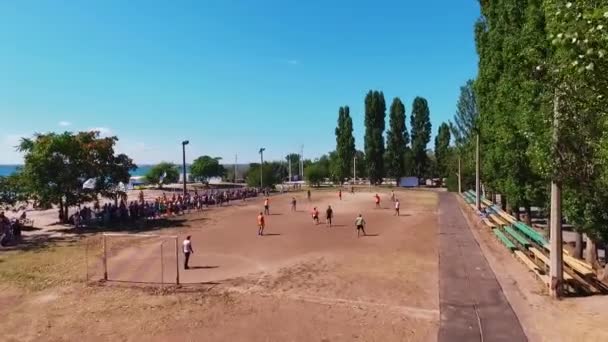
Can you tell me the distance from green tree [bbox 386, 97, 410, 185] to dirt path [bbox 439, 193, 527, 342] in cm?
6757

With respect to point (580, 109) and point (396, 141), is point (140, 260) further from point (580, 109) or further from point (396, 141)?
point (396, 141)

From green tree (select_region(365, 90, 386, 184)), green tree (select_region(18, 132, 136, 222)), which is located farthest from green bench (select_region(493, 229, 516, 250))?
green tree (select_region(365, 90, 386, 184))

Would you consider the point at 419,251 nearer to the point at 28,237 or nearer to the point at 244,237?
the point at 244,237

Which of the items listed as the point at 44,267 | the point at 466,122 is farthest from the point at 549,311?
the point at 466,122

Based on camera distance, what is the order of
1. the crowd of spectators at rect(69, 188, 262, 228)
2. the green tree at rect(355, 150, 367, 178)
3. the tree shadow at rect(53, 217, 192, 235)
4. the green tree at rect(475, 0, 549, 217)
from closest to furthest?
the green tree at rect(475, 0, 549, 217) → the tree shadow at rect(53, 217, 192, 235) → the crowd of spectators at rect(69, 188, 262, 228) → the green tree at rect(355, 150, 367, 178)

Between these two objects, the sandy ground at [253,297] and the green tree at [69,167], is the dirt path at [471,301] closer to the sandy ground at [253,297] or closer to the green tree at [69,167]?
the sandy ground at [253,297]

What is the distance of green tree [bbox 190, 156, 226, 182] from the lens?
356 feet

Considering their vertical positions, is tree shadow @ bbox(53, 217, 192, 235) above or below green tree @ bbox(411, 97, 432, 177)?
below

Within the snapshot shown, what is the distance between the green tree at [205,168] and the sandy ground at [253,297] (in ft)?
271

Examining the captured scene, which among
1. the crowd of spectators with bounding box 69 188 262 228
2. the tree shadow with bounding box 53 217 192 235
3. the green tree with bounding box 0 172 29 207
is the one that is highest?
the green tree with bounding box 0 172 29 207

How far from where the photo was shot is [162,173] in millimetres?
105375

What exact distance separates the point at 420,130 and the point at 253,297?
8096 cm

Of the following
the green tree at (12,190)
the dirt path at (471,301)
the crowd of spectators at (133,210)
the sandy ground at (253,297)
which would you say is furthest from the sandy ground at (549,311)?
the green tree at (12,190)

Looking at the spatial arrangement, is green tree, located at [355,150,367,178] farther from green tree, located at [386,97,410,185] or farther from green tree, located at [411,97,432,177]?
green tree, located at [411,97,432,177]
